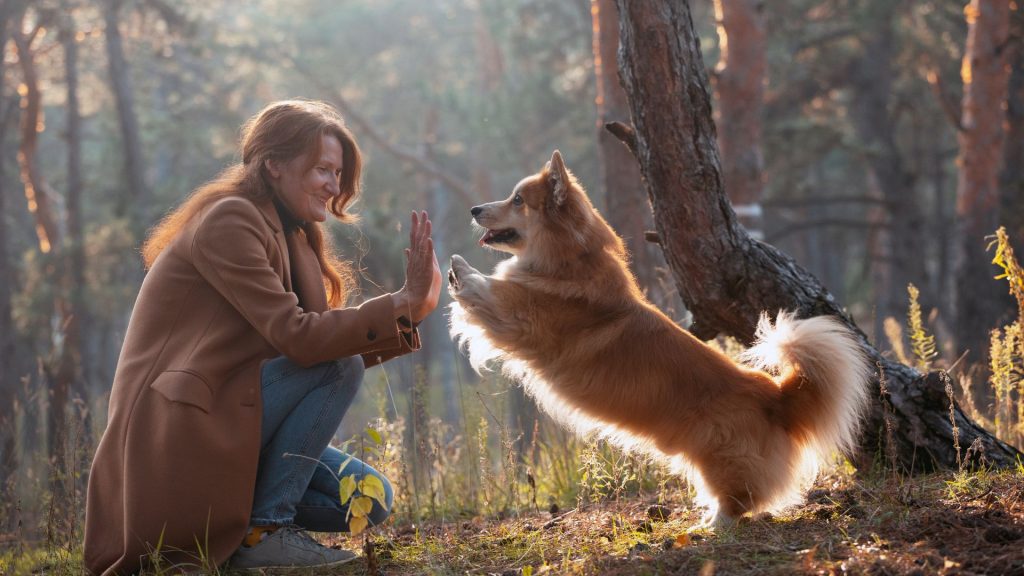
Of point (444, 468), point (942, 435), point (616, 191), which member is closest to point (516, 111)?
point (616, 191)

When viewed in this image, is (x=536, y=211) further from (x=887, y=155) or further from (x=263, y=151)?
(x=887, y=155)

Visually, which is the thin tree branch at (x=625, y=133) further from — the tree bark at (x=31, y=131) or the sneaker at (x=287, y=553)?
the tree bark at (x=31, y=131)

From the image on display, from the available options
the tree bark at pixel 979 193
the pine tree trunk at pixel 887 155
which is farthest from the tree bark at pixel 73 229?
the pine tree trunk at pixel 887 155

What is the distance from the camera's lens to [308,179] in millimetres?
3463

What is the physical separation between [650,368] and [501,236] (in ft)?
3.86

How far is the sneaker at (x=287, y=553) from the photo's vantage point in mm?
3215

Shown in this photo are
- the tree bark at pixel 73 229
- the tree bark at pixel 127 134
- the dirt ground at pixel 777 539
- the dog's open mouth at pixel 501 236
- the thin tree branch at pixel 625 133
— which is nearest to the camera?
the dirt ground at pixel 777 539

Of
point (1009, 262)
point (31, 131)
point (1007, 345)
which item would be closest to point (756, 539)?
point (1009, 262)

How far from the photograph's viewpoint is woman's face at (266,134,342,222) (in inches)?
136

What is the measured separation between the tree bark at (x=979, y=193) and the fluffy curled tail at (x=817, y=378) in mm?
6718

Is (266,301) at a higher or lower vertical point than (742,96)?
lower

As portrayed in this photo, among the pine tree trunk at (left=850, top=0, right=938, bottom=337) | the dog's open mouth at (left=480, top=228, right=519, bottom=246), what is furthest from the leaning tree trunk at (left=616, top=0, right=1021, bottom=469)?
the pine tree trunk at (left=850, top=0, right=938, bottom=337)

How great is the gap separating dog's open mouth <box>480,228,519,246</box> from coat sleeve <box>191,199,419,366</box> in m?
1.30

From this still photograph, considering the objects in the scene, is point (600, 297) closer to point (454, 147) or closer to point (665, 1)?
point (665, 1)
